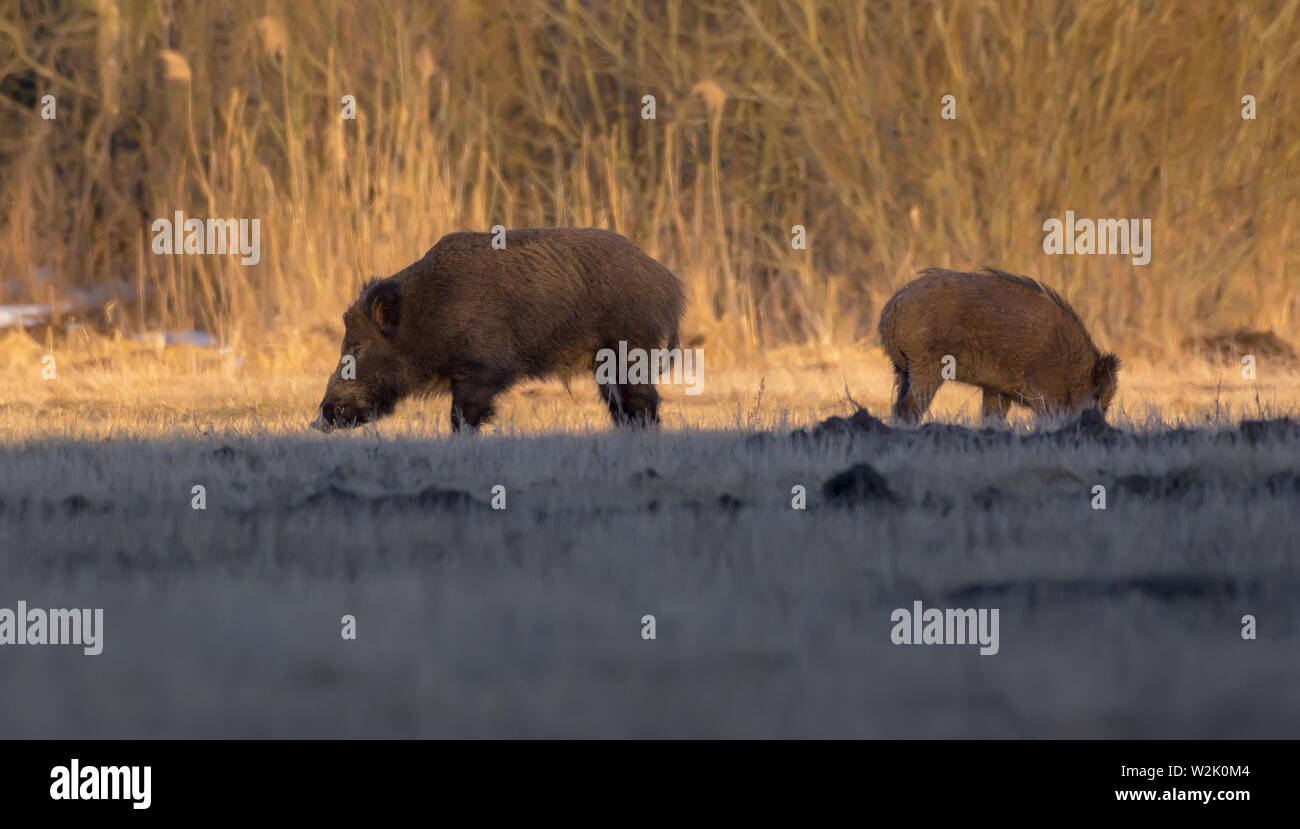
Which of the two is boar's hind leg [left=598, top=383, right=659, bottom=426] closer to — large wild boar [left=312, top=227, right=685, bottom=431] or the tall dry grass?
large wild boar [left=312, top=227, right=685, bottom=431]

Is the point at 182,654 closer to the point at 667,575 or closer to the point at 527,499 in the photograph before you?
the point at 667,575

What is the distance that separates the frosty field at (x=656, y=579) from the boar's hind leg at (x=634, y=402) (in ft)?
2.46

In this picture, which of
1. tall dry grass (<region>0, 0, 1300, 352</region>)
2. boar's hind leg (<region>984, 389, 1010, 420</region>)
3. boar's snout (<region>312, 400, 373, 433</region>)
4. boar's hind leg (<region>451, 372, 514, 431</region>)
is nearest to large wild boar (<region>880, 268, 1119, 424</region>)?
boar's hind leg (<region>984, 389, 1010, 420</region>)

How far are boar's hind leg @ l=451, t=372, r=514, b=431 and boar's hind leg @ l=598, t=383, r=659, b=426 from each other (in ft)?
1.97

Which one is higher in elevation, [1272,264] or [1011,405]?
[1272,264]

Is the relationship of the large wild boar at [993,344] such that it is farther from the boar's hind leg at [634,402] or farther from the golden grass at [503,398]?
the boar's hind leg at [634,402]

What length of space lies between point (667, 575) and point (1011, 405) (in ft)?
20.7

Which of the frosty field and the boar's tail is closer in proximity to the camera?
Result: the frosty field

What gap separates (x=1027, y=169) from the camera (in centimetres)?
1409

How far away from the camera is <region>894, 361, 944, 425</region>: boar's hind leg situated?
9375 mm

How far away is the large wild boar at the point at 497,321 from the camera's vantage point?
871 centimetres

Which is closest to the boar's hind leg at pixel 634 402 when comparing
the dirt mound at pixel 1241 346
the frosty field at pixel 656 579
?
the frosty field at pixel 656 579
